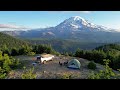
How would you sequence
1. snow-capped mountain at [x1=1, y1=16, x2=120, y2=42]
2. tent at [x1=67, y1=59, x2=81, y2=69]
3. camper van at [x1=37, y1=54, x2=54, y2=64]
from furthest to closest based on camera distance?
snow-capped mountain at [x1=1, y1=16, x2=120, y2=42] < camper van at [x1=37, y1=54, x2=54, y2=64] < tent at [x1=67, y1=59, x2=81, y2=69]

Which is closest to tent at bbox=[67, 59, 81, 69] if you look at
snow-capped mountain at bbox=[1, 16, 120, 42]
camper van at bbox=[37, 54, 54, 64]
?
camper van at bbox=[37, 54, 54, 64]

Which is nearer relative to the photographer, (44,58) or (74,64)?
(74,64)

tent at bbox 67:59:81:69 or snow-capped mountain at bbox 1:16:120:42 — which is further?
snow-capped mountain at bbox 1:16:120:42

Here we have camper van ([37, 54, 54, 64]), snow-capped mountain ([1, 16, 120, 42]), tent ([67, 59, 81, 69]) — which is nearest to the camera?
tent ([67, 59, 81, 69])

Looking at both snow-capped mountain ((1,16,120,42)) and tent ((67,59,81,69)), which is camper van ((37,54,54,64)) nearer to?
tent ((67,59,81,69))

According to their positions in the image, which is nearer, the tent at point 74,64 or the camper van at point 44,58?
the tent at point 74,64

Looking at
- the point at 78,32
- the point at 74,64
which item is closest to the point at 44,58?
the point at 74,64

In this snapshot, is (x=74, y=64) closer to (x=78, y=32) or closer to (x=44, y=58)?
(x=44, y=58)

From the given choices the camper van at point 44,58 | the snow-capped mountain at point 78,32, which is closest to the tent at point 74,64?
the camper van at point 44,58

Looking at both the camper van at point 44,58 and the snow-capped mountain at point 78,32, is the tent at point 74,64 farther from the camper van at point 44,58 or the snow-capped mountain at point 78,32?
the snow-capped mountain at point 78,32

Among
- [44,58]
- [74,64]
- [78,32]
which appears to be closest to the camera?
[74,64]

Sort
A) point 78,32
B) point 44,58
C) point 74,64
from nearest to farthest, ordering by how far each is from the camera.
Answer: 1. point 74,64
2. point 44,58
3. point 78,32
